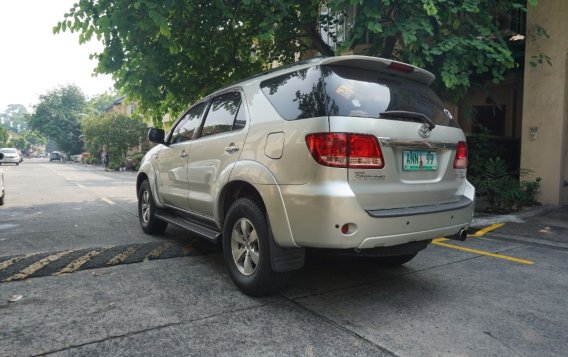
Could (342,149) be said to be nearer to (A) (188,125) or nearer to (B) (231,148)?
(B) (231,148)

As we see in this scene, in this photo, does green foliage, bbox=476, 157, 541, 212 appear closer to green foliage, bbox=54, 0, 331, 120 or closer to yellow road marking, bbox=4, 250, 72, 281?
green foliage, bbox=54, 0, 331, 120

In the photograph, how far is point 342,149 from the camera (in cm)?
288

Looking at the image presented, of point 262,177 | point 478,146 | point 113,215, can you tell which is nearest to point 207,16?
point 113,215

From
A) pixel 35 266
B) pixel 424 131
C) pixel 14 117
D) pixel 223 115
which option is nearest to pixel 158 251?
pixel 35 266

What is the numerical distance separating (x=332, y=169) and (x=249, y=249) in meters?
1.12

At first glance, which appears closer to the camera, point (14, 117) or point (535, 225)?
point (535, 225)

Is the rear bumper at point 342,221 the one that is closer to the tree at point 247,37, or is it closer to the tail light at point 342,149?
the tail light at point 342,149

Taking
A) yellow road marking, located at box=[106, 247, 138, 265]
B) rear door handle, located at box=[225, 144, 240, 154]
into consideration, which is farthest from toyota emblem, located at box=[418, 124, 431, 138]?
yellow road marking, located at box=[106, 247, 138, 265]

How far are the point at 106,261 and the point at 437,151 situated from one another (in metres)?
3.54

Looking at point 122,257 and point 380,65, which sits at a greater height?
point 380,65

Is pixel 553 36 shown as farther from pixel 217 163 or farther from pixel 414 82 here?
pixel 217 163

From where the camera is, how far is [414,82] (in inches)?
145

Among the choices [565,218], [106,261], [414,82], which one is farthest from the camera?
[565,218]

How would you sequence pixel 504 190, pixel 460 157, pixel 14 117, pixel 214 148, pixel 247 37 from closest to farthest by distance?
1. pixel 460 157
2. pixel 214 148
3. pixel 504 190
4. pixel 247 37
5. pixel 14 117
